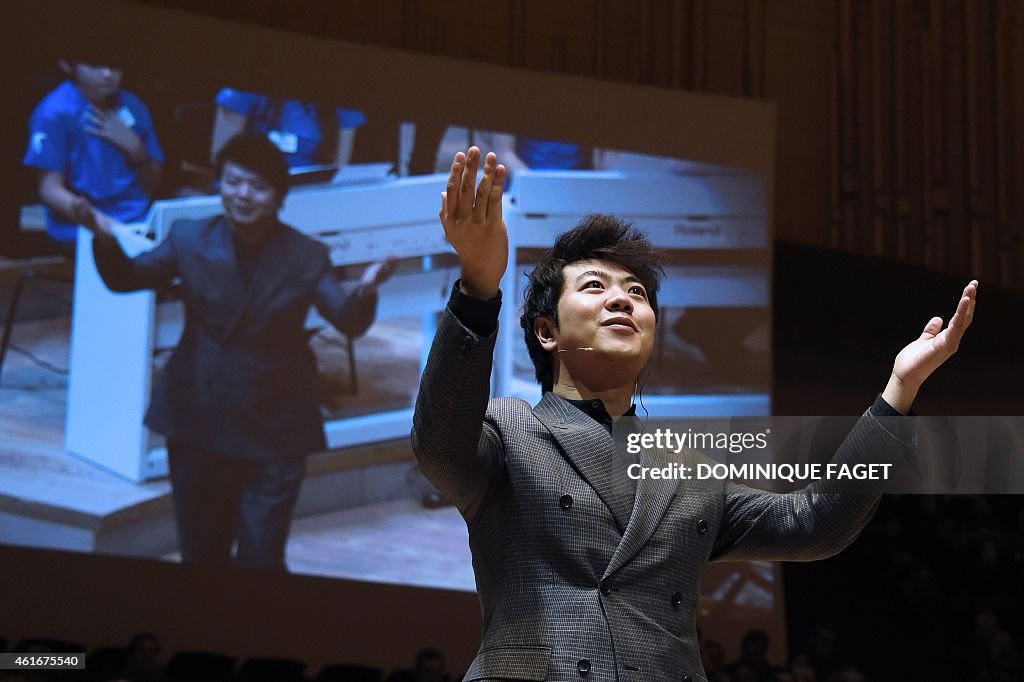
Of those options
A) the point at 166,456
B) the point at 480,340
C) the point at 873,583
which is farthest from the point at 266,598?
the point at 480,340

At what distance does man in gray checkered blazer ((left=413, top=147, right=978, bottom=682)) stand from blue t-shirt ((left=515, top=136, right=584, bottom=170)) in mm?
3759

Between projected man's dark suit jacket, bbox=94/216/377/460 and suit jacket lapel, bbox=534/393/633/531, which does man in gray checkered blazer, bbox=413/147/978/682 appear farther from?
projected man's dark suit jacket, bbox=94/216/377/460

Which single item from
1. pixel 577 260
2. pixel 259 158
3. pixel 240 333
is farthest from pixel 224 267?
pixel 577 260

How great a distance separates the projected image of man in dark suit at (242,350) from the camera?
196 inches

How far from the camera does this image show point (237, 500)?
5.09 meters

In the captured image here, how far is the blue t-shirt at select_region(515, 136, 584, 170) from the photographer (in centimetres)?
546

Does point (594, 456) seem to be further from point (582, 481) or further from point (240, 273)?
point (240, 273)

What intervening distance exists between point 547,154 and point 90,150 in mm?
2009

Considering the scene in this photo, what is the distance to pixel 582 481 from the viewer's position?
5.04 ft

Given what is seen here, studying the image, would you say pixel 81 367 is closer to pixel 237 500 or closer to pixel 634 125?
pixel 237 500

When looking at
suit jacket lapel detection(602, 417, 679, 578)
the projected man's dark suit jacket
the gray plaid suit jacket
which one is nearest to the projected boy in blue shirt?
the projected man's dark suit jacket

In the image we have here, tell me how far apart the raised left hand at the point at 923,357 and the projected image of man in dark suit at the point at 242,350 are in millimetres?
3846

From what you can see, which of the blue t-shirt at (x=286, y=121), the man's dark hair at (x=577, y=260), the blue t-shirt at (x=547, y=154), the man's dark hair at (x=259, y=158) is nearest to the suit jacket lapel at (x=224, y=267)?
the man's dark hair at (x=259, y=158)

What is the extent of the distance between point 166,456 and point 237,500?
360mm
